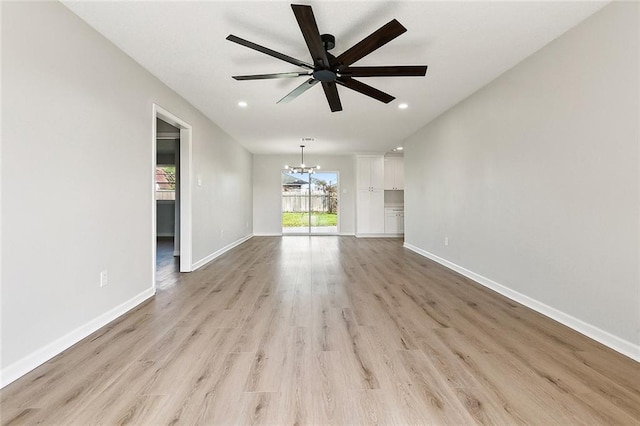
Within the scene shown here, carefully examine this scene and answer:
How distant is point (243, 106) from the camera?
13.6 feet

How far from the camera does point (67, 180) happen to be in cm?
203

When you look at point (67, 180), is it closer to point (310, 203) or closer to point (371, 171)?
point (310, 203)

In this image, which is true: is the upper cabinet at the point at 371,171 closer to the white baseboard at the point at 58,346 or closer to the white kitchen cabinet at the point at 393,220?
the white kitchen cabinet at the point at 393,220

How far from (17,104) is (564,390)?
11.3 ft

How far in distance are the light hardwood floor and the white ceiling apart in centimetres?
240

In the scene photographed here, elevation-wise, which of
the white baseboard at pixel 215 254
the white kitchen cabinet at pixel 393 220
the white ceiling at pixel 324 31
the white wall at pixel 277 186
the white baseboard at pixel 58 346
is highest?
the white ceiling at pixel 324 31

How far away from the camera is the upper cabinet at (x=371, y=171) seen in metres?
8.06

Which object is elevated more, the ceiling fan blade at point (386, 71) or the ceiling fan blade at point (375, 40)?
the ceiling fan blade at point (375, 40)

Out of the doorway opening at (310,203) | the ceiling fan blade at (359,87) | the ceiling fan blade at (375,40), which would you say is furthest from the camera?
the doorway opening at (310,203)

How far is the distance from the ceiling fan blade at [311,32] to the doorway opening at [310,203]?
6.27 meters

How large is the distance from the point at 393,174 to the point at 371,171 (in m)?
→ 0.68

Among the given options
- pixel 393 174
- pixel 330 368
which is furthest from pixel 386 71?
pixel 393 174

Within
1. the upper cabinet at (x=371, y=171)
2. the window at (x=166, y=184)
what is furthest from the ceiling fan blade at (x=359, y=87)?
the window at (x=166, y=184)

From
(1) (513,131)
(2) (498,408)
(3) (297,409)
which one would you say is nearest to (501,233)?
(1) (513,131)
